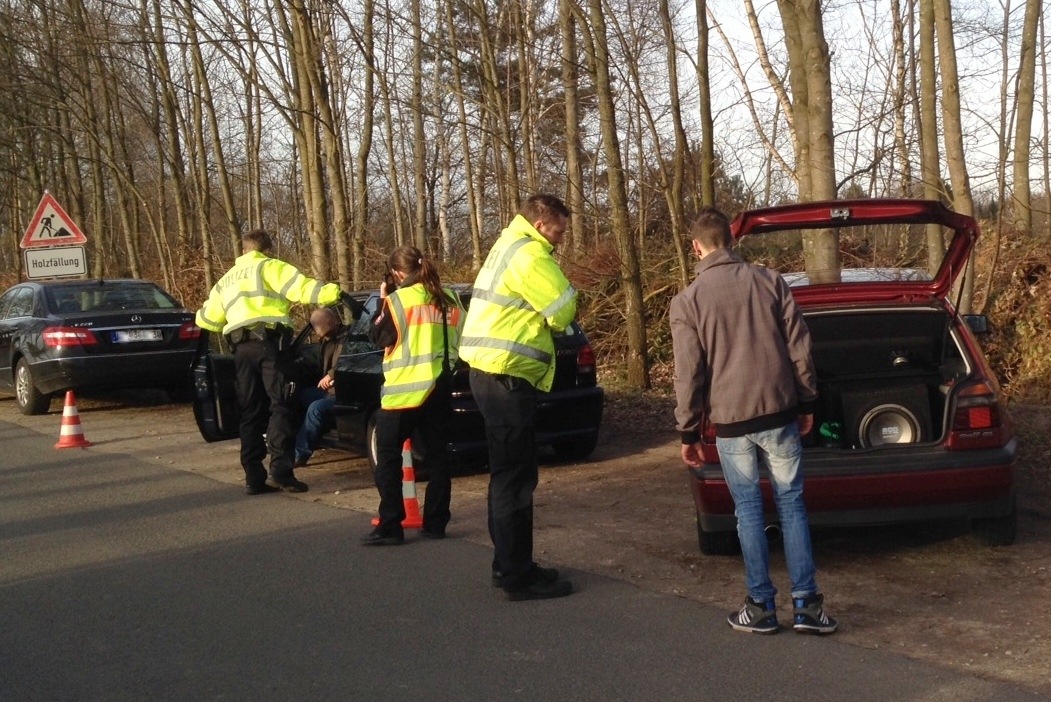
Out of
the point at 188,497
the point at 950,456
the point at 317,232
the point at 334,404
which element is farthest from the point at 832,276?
the point at 317,232

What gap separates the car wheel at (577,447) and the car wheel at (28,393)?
7905 mm

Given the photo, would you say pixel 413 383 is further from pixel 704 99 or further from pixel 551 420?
pixel 704 99

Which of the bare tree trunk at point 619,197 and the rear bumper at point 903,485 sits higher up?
the bare tree trunk at point 619,197

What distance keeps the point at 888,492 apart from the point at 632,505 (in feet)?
7.79

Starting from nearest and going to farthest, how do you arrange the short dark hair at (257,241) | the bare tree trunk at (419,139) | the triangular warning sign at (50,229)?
the short dark hair at (257,241) < the triangular warning sign at (50,229) < the bare tree trunk at (419,139)

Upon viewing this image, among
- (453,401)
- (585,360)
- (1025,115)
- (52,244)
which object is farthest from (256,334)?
(1025,115)

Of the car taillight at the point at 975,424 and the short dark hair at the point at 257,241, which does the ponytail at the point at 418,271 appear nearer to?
the short dark hair at the point at 257,241

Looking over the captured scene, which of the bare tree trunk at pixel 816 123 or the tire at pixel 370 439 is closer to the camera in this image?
the tire at pixel 370 439

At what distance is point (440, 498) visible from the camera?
24.2 feet

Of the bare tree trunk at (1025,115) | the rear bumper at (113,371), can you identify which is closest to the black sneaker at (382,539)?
the rear bumper at (113,371)

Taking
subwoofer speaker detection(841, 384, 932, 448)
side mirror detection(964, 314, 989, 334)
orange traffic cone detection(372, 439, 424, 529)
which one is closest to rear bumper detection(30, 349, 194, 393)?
orange traffic cone detection(372, 439, 424, 529)

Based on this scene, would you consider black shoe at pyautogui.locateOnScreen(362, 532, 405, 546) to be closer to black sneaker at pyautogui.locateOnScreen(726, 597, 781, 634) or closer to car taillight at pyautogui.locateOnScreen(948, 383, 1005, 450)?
black sneaker at pyautogui.locateOnScreen(726, 597, 781, 634)

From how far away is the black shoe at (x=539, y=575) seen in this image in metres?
6.04

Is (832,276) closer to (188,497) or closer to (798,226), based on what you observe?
(798,226)
